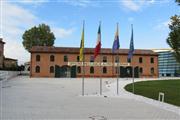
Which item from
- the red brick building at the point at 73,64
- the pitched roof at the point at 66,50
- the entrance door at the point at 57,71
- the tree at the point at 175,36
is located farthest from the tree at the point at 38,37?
the tree at the point at 175,36

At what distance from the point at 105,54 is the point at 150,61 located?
10.8 meters

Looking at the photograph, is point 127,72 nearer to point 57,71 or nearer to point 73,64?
point 73,64

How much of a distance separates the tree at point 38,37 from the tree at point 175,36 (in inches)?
2918

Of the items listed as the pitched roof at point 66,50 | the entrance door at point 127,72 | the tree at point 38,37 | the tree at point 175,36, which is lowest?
the entrance door at point 127,72

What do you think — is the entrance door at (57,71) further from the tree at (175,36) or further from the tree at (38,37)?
the tree at (175,36)

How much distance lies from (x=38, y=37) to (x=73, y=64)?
21467 millimetres

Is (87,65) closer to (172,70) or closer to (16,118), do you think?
(172,70)

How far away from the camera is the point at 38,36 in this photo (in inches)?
3250

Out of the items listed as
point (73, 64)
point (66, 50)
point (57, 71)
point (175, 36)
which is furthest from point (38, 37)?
point (175, 36)

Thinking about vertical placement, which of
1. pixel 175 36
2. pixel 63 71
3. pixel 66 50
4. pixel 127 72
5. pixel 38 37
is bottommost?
pixel 127 72

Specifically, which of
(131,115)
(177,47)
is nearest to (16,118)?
(131,115)

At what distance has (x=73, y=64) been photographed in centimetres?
6525

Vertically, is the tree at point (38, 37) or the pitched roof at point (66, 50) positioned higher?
the tree at point (38, 37)

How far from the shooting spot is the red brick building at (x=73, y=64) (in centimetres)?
6419
